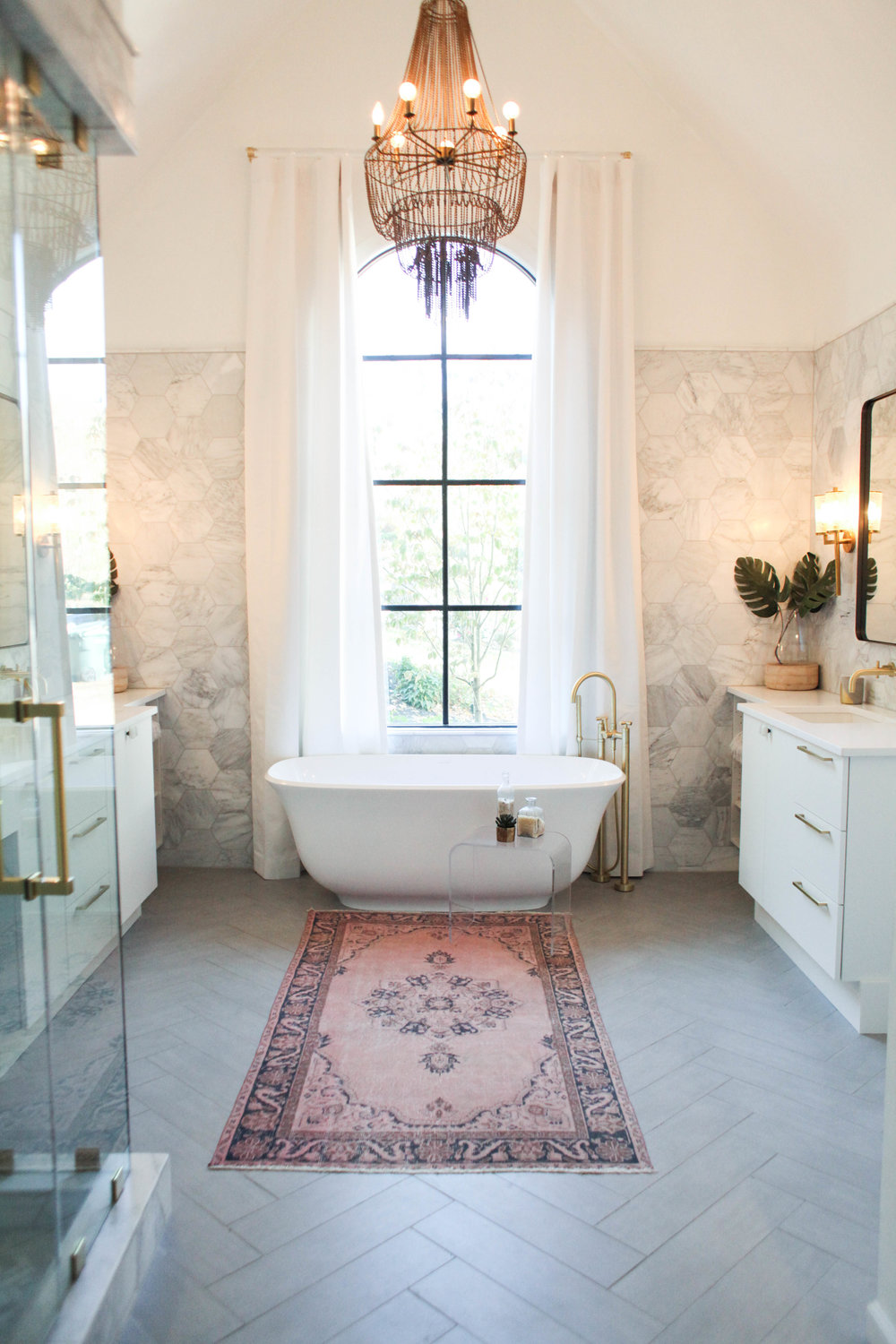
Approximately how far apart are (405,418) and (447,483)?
0.39m

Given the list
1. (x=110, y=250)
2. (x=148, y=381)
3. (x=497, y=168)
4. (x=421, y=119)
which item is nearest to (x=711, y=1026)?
(x=497, y=168)

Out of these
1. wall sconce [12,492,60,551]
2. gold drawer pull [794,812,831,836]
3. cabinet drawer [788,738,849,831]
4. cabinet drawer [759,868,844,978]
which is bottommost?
cabinet drawer [759,868,844,978]

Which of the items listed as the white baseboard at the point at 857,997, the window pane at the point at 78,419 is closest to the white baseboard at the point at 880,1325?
the white baseboard at the point at 857,997

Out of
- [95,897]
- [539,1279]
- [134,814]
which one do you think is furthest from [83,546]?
[134,814]

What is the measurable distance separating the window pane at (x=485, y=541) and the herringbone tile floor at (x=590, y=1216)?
2178 mm

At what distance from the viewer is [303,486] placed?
4148mm

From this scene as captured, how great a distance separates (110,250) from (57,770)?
3.55 metres

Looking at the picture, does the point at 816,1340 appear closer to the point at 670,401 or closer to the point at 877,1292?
the point at 877,1292

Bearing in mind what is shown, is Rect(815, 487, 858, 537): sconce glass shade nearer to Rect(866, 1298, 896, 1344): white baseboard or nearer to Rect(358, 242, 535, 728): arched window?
Rect(358, 242, 535, 728): arched window

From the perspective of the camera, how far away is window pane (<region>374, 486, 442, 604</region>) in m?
4.50

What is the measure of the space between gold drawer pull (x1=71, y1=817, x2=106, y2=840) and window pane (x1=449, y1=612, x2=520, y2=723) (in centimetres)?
291

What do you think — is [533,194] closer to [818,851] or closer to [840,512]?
[840,512]

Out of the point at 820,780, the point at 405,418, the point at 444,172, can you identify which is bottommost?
the point at 820,780

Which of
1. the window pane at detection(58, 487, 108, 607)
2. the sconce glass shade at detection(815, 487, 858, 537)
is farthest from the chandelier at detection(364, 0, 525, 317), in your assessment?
the sconce glass shade at detection(815, 487, 858, 537)
